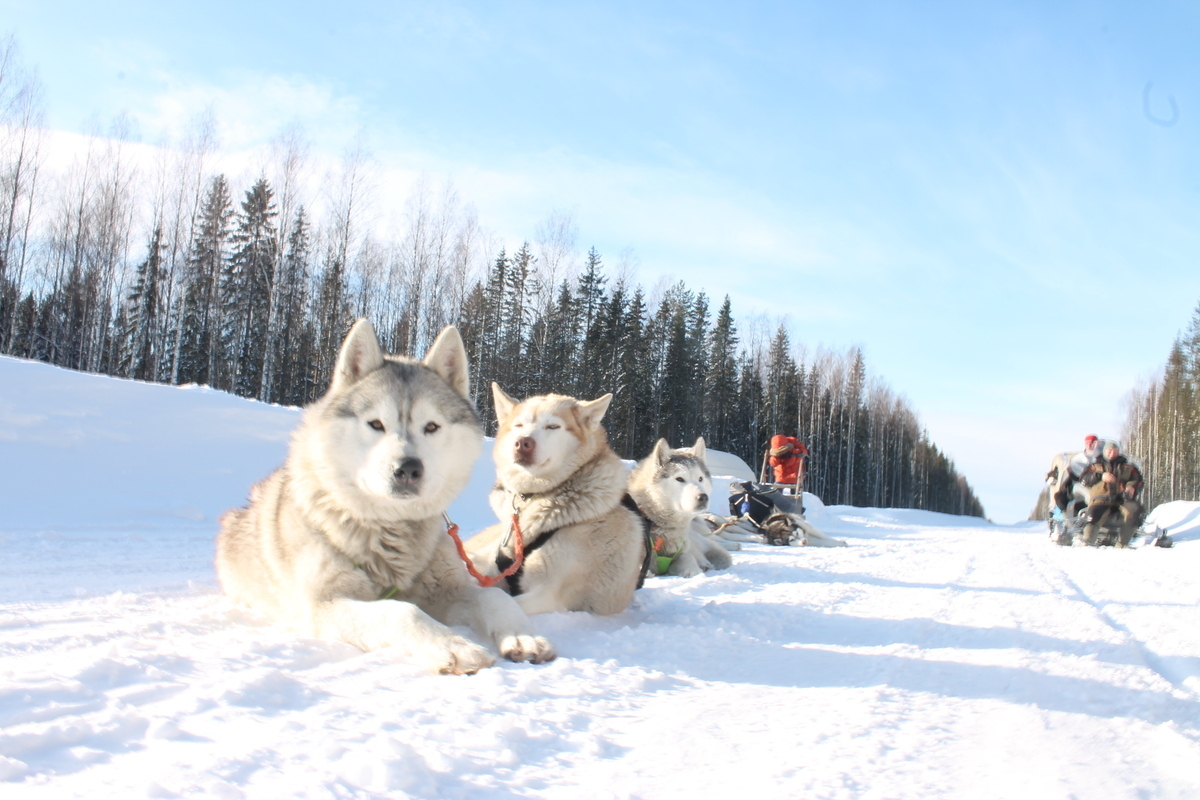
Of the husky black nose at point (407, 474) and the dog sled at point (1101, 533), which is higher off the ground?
the husky black nose at point (407, 474)

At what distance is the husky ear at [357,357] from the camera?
2.71 m

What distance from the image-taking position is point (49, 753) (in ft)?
4.18

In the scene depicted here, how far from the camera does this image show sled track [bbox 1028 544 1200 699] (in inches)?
101

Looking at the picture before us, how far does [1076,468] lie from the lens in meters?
12.2

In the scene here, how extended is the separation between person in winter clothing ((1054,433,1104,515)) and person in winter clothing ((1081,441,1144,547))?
0.23 meters

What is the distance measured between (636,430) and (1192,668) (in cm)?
3490

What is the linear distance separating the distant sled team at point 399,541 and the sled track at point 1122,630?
2.27 metres

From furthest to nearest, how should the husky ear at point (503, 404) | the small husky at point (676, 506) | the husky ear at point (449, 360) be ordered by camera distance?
the small husky at point (676, 506)
the husky ear at point (503, 404)
the husky ear at point (449, 360)

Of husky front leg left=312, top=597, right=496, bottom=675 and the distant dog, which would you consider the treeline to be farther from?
husky front leg left=312, top=597, right=496, bottom=675

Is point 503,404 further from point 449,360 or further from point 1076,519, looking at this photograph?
point 1076,519

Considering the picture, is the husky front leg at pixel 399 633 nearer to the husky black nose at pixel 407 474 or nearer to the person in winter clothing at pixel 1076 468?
the husky black nose at pixel 407 474

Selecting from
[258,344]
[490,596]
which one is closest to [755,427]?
[258,344]

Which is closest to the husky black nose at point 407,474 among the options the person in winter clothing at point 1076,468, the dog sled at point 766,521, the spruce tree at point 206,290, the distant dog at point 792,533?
the dog sled at point 766,521

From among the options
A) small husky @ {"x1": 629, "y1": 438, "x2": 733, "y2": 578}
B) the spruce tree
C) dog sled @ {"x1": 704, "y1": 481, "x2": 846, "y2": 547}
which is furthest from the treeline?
the spruce tree
